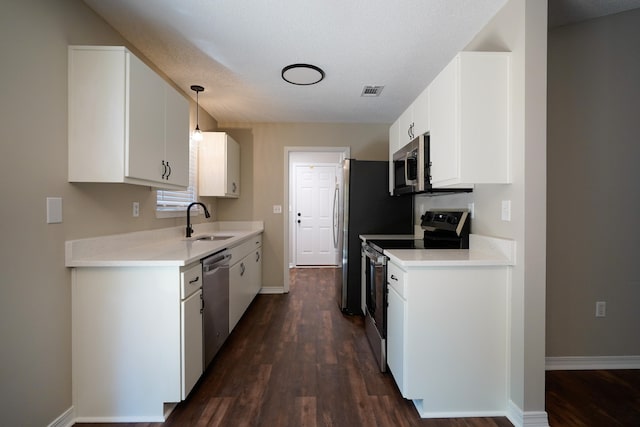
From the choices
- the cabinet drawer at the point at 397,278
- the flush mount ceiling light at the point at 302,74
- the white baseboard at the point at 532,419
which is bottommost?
the white baseboard at the point at 532,419

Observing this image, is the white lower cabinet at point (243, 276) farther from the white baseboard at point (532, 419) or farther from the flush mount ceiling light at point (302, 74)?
the white baseboard at point (532, 419)

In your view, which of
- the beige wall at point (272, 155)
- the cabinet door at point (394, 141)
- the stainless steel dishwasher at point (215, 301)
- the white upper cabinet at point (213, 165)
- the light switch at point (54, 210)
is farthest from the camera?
the beige wall at point (272, 155)

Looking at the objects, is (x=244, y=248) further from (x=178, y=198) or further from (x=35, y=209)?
(x=35, y=209)

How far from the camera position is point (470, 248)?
2.01 metres

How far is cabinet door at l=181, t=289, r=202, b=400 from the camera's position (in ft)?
5.26

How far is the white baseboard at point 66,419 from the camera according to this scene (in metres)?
1.46

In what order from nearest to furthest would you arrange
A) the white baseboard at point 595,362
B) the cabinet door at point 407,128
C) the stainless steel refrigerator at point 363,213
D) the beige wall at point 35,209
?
the beige wall at point 35,209 < the white baseboard at point 595,362 < the cabinet door at point 407,128 < the stainless steel refrigerator at point 363,213

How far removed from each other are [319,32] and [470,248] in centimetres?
184

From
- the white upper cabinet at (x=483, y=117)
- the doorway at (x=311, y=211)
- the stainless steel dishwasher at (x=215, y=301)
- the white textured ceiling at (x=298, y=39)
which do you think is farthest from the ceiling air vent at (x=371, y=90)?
the doorway at (x=311, y=211)

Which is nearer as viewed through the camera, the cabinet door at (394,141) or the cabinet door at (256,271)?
the cabinet door at (394,141)

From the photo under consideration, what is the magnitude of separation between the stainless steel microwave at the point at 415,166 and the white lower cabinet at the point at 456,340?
77 cm

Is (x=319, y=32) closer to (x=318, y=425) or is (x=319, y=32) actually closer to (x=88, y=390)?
(x=318, y=425)

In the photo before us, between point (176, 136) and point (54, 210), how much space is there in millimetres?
959

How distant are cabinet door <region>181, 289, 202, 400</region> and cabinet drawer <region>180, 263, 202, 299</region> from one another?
0.04 metres
